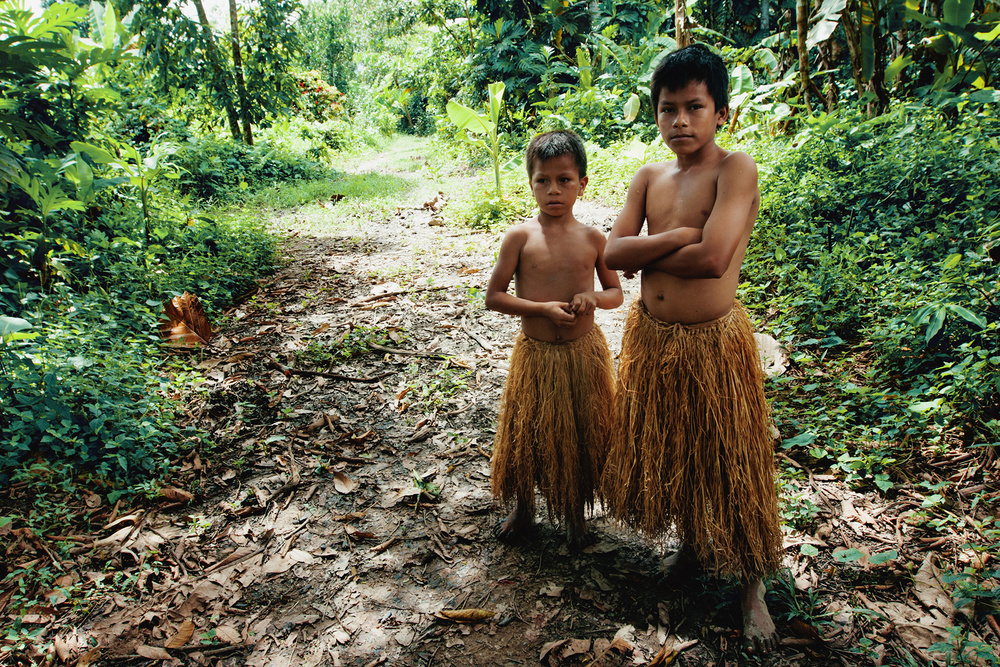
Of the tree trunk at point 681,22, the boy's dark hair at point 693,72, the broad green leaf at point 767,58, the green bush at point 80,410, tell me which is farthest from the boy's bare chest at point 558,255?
the broad green leaf at point 767,58

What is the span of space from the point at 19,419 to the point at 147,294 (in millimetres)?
1604

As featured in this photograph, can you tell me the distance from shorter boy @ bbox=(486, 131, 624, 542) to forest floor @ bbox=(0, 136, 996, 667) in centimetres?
36

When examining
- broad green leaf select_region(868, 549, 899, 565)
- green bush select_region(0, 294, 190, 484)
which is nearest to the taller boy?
broad green leaf select_region(868, 549, 899, 565)

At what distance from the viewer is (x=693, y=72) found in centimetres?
153

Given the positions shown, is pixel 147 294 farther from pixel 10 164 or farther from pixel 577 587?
pixel 577 587

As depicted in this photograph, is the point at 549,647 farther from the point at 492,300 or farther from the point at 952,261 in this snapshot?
the point at 952,261

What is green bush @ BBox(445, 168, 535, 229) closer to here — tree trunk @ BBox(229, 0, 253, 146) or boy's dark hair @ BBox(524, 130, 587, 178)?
boy's dark hair @ BBox(524, 130, 587, 178)

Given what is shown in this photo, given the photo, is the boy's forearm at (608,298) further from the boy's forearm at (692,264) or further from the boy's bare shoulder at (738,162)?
the boy's bare shoulder at (738,162)

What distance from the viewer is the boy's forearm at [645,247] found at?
62.0 inches

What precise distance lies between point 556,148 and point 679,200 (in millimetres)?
454

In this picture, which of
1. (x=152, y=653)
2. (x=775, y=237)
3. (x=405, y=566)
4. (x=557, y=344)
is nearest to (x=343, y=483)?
(x=405, y=566)

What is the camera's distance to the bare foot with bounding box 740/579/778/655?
167 cm

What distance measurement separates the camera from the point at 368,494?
8.64ft

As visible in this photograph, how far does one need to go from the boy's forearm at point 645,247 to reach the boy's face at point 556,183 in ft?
0.89
